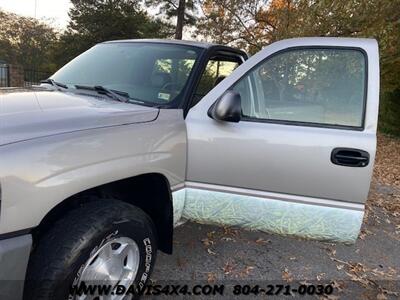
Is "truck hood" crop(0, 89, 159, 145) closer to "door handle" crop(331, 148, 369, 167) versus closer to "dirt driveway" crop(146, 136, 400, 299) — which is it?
"door handle" crop(331, 148, 369, 167)

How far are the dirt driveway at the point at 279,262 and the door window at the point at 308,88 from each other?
1406 mm

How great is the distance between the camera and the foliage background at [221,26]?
834 centimetres

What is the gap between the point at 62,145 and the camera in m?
2.12

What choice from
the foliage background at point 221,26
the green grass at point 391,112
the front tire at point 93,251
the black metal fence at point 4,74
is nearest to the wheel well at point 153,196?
the front tire at point 93,251

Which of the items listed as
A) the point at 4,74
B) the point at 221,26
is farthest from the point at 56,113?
the point at 221,26

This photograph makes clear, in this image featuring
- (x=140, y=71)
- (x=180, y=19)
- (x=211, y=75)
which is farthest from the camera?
(x=180, y=19)

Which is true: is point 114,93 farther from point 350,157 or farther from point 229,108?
point 350,157

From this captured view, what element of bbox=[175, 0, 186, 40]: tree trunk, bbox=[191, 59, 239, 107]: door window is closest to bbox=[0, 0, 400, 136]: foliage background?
bbox=[175, 0, 186, 40]: tree trunk

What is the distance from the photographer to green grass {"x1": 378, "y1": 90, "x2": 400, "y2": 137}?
14.9 metres

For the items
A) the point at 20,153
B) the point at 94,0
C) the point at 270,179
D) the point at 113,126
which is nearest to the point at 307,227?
the point at 270,179

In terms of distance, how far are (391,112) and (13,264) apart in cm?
1547

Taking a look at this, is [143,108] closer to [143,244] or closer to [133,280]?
[143,244]

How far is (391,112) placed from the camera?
15219 mm

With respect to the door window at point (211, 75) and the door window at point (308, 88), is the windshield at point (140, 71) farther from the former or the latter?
the door window at point (308, 88)
